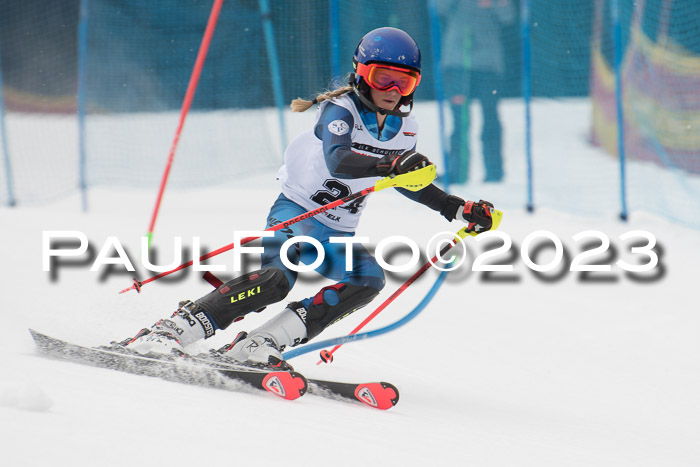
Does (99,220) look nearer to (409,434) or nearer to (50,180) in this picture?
(50,180)

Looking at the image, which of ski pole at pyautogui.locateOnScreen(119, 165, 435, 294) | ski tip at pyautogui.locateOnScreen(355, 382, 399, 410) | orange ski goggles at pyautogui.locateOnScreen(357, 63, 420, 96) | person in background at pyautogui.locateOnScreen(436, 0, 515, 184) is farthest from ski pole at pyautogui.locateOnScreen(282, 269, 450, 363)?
person in background at pyautogui.locateOnScreen(436, 0, 515, 184)

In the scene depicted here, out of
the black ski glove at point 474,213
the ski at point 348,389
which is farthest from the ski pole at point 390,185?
the ski at point 348,389

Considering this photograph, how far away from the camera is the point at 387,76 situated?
3562 millimetres

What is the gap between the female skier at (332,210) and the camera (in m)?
3.52

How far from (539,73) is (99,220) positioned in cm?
469

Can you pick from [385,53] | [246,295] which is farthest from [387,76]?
[246,295]

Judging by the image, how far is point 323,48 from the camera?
8688mm

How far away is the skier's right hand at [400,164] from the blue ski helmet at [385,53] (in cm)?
39

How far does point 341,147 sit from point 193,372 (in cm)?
114

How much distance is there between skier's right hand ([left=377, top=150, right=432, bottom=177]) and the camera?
327cm

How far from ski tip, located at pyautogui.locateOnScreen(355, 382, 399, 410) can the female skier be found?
366 millimetres

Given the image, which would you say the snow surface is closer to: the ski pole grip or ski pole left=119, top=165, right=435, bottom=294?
ski pole left=119, top=165, right=435, bottom=294

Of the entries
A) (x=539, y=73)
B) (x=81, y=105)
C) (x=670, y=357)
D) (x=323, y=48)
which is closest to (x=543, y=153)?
(x=539, y=73)

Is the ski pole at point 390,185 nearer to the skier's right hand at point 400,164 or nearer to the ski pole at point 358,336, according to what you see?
the skier's right hand at point 400,164
